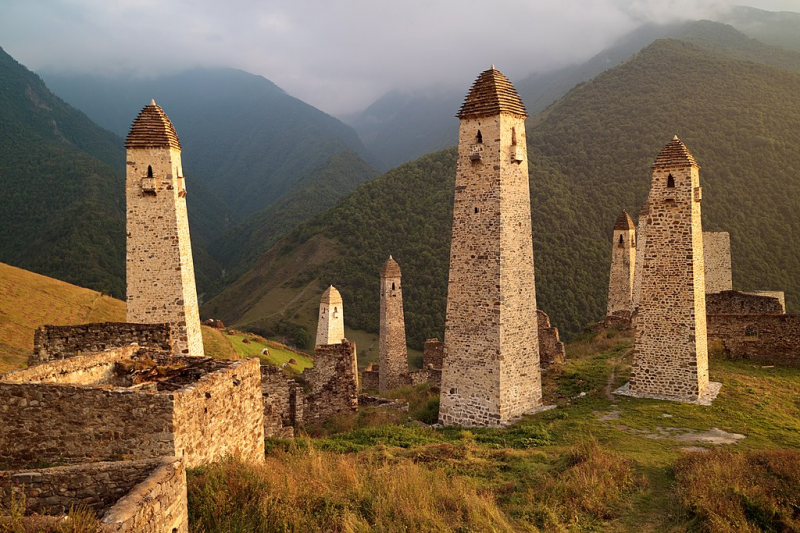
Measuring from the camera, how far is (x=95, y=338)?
10.2 m

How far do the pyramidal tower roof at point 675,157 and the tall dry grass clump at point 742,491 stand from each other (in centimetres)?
821

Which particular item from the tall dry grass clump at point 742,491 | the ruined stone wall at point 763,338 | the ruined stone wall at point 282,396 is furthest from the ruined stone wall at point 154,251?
the ruined stone wall at point 763,338

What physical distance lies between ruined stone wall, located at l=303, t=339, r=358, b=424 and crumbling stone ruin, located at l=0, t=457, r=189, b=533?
9.95 meters

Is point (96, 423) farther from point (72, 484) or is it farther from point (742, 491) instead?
point (742, 491)

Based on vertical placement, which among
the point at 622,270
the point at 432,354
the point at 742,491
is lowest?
the point at 432,354

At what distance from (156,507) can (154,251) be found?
10.7 metres

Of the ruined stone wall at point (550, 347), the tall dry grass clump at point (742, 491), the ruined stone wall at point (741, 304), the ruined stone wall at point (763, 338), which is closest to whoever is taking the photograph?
the tall dry grass clump at point (742, 491)

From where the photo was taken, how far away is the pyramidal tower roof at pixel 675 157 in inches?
604

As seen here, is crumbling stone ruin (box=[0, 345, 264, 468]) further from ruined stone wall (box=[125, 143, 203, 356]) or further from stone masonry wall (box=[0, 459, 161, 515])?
ruined stone wall (box=[125, 143, 203, 356])

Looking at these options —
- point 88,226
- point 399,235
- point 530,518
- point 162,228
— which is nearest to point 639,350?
point 530,518

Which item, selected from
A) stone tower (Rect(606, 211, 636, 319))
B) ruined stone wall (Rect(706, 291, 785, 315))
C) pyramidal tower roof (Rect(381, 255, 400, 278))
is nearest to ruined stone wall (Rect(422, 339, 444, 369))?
pyramidal tower roof (Rect(381, 255, 400, 278))

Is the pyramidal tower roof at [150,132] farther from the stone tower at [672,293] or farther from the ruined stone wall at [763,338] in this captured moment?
the ruined stone wall at [763,338]

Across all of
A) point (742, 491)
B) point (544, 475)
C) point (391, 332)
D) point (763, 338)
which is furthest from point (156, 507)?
point (391, 332)

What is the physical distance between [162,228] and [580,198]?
4676 cm
